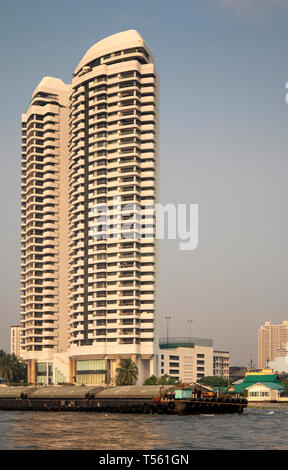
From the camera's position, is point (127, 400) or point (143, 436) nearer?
point (143, 436)

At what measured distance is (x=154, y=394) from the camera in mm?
132250

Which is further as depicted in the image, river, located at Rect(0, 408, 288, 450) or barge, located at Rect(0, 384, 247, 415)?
barge, located at Rect(0, 384, 247, 415)

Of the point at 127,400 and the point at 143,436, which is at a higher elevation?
the point at 143,436

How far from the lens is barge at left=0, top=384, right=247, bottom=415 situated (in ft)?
409

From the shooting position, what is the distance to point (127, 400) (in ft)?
436

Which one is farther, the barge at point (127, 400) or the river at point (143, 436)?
the barge at point (127, 400)

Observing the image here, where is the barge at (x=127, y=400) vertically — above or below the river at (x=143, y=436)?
below

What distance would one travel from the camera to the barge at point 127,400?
12475 cm

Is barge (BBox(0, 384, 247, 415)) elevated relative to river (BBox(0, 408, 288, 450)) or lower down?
lower down
